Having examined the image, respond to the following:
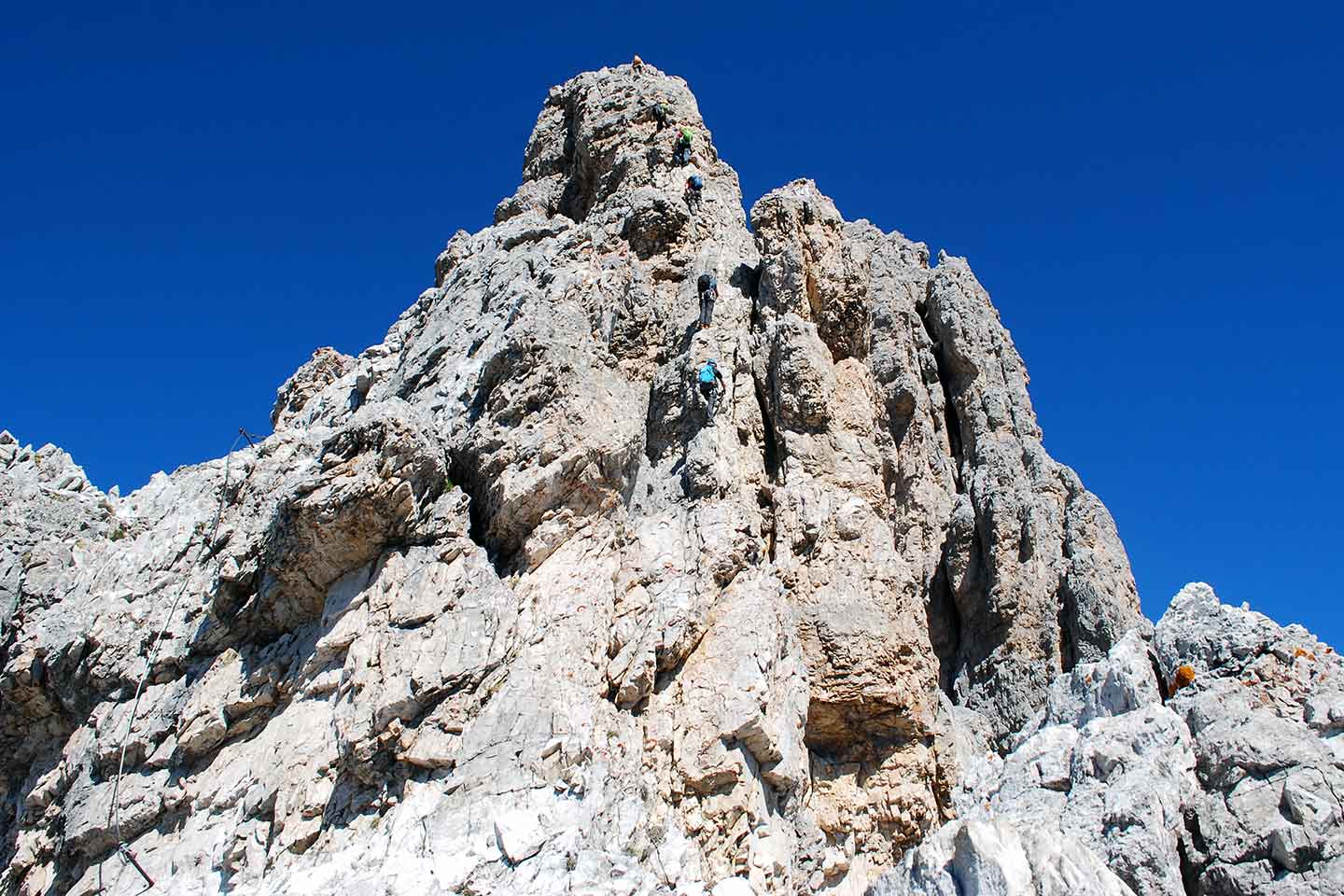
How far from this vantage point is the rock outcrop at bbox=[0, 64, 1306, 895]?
13039 millimetres

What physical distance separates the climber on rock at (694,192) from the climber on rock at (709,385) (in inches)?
276

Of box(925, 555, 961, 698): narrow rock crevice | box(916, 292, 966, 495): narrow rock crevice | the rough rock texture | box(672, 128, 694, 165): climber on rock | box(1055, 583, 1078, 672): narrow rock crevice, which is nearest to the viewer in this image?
the rough rock texture

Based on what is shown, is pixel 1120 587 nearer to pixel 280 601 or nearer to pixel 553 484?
pixel 553 484

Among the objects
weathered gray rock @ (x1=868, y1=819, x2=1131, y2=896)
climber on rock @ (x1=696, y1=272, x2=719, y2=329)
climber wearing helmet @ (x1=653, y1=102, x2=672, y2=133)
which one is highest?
climber wearing helmet @ (x1=653, y1=102, x2=672, y2=133)

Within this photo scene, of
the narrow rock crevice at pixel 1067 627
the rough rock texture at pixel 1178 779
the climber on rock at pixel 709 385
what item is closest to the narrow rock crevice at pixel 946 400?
the narrow rock crevice at pixel 1067 627

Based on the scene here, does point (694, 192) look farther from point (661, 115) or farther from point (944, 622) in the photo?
point (944, 622)

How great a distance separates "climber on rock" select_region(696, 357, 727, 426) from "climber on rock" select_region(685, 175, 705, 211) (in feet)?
23.0

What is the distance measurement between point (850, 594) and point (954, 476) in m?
12.3

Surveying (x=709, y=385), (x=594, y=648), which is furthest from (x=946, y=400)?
(x=594, y=648)

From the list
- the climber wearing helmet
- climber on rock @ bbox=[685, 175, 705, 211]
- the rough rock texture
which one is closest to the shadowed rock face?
climber on rock @ bbox=[685, 175, 705, 211]

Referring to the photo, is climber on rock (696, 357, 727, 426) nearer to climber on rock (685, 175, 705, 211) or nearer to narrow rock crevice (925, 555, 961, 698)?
climber on rock (685, 175, 705, 211)

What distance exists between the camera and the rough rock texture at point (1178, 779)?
11.7 metres

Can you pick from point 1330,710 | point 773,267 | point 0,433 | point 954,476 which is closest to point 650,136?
point 773,267

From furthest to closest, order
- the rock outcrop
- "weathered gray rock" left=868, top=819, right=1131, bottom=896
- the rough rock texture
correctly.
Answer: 1. the rock outcrop
2. the rough rock texture
3. "weathered gray rock" left=868, top=819, right=1131, bottom=896
